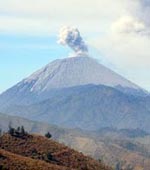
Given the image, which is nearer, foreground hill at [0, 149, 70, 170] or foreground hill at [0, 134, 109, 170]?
foreground hill at [0, 149, 70, 170]

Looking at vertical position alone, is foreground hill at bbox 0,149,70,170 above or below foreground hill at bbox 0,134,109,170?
below

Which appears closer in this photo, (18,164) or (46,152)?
(18,164)

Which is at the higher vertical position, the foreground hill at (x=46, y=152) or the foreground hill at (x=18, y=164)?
the foreground hill at (x=46, y=152)

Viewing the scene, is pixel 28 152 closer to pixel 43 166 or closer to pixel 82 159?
pixel 82 159

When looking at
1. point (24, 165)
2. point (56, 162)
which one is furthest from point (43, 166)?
point (56, 162)

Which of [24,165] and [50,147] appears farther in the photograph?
[50,147]

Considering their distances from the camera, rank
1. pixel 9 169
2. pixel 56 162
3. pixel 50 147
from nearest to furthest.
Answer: pixel 9 169
pixel 56 162
pixel 50 147

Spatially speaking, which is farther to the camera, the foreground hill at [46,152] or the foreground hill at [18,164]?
the foreground hill at [46,152]

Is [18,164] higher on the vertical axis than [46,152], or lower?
lower
